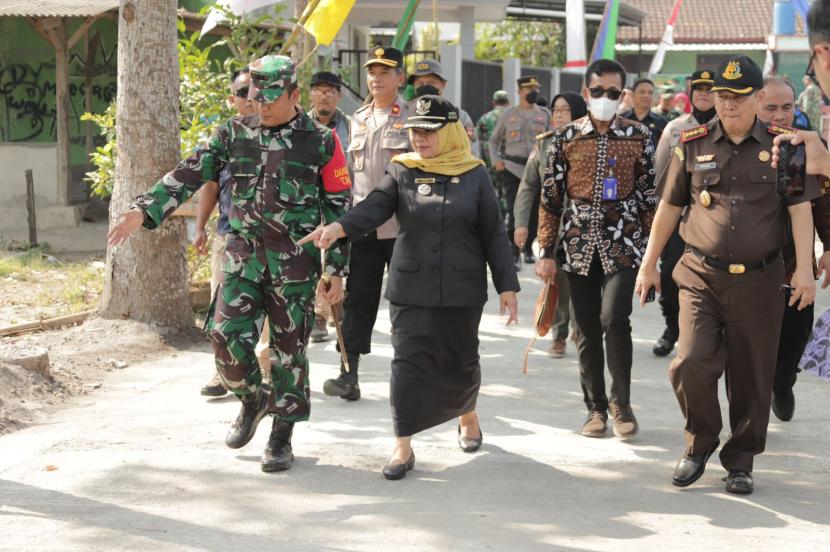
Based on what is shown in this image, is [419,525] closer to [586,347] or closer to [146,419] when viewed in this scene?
[586,347]

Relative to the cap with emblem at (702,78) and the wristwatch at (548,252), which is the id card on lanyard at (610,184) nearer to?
the wristwatch at (548,252)

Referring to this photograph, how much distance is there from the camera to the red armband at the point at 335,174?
611 centimetres

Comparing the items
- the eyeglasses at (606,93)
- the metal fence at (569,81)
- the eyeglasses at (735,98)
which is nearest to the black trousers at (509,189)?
the eyeglasses at (606,93)

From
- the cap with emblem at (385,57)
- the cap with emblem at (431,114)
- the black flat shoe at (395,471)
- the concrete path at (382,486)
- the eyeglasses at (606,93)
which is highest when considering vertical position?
the cap with emblem at (385,57)

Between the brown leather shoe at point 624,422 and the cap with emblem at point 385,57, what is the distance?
8.30 ft

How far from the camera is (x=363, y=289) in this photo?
774 cm

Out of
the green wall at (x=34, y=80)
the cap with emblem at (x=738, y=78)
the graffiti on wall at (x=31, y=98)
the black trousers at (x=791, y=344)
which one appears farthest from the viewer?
the graffiti on wall at (x=31, y=98)

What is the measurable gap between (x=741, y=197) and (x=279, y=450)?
2.49m

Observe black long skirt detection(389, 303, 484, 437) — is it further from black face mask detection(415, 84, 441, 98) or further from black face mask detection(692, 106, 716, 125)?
black face mask detection(415, 84, 441, 98)

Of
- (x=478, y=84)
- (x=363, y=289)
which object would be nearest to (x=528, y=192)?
(x=363, y=289)

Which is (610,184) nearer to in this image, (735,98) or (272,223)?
(735,98)

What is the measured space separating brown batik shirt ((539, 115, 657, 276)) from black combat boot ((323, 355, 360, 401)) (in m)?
1.56

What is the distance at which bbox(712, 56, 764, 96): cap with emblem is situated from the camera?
5.59 metres

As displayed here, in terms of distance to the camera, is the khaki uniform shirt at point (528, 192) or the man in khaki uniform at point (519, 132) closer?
the khaki uniform shirt at point (528, 192)
